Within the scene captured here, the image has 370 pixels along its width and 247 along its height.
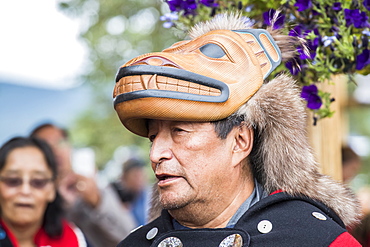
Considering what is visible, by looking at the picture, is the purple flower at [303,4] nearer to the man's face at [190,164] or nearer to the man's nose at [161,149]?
the man's face at [190,164]

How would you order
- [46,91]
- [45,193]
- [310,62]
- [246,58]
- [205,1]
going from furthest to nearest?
[46,91] < [45,193] < [205,1] < [310,62] < [246,58]

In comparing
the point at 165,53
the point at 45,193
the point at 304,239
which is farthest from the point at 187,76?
the point at 45,193

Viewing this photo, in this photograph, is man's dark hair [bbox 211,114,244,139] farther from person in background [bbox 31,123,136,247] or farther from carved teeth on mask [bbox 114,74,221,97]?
person in background [bbox 31,123,136,247]

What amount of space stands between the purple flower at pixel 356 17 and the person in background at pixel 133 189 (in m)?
4.34

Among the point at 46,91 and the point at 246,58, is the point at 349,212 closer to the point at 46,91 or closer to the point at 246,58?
the point at 246,58

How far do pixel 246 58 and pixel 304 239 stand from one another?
2.61 feet

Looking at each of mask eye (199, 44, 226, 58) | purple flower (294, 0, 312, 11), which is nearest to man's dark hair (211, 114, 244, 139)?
mask eye (199, 44, 226, 58)

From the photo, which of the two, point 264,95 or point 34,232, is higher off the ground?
point 264,95

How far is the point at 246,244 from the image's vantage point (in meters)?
2.21

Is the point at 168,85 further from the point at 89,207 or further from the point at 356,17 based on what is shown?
the point at 89,207

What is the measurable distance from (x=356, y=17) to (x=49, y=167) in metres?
2.35

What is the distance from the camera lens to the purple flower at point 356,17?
2518 millimetres

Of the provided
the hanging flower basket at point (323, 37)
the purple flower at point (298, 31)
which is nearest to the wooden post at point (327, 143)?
the hanging flower basket at point (323, 37)

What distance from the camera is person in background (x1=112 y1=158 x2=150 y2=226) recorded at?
654 centimetres
